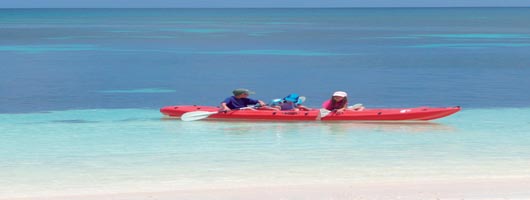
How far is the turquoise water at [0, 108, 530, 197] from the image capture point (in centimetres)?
1245

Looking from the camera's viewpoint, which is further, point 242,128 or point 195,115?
point 195,115

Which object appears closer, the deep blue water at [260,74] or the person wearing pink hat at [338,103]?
the person wearing pink hat at [338,103]

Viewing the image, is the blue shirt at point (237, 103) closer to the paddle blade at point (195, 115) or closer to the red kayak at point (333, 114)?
the red kayak at point (333, 114)

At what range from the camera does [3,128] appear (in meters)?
18.5

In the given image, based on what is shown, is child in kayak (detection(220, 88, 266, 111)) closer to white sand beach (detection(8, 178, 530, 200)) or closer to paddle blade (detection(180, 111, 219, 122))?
paddle blade (detection(180, 111, 219, 122))

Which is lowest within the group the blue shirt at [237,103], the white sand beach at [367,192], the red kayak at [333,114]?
the white sand beach at [367,192]

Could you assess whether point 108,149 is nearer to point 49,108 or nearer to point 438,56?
point 49,108

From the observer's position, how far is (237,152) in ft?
49.3

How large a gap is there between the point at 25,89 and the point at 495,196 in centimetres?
1921

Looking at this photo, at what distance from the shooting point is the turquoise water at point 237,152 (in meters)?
12.4

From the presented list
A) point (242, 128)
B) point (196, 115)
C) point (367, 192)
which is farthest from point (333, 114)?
point (367, 192)

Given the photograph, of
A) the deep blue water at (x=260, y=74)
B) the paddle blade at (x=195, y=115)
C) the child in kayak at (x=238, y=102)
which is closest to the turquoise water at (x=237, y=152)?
the paddle blade at (x=195, y=115)

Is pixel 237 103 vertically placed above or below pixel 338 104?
above

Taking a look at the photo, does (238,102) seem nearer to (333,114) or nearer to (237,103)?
(237,103)
